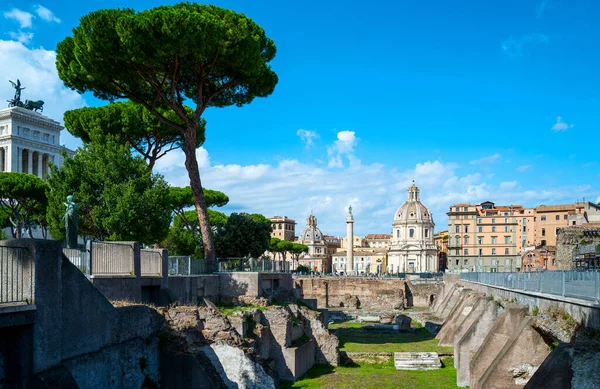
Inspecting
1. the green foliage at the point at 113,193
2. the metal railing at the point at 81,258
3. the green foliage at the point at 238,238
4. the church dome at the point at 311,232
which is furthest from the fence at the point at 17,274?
the church dome at the point at 311,232

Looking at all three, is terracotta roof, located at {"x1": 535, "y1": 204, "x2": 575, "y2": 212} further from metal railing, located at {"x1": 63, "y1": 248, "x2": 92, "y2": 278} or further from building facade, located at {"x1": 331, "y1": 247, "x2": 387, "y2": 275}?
metal railing, located at {"x1": 63, "y1": 248, "x2": 92, "y2": 278}

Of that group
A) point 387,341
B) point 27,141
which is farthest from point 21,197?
point 27,141

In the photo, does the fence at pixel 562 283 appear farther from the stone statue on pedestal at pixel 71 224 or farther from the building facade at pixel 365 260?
the building facade at pixel 365 260

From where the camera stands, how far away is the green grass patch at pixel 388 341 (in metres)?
25.9

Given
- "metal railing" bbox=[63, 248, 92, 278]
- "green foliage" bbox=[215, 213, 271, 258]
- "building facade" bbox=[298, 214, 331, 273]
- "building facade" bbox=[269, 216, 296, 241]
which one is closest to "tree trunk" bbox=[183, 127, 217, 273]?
"metal railing" bbox=[63, 248, 92, 278]

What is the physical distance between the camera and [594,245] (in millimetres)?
33906

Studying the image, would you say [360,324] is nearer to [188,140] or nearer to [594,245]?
[594,245]

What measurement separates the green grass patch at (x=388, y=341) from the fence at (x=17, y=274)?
62.9 ft

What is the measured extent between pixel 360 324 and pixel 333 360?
15860 mm

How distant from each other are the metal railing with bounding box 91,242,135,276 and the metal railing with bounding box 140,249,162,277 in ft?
5.38

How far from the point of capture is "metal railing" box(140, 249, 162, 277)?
15.8 meters

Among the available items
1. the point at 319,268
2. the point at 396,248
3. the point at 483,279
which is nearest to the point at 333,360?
the point at 483,279

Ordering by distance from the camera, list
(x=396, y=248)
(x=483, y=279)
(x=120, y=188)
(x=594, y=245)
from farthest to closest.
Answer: (x=396, y=248) → (x=594, y=245) → (x=483, y=279) → (x=120, y=188)

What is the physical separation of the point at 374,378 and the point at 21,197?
1019 inches
